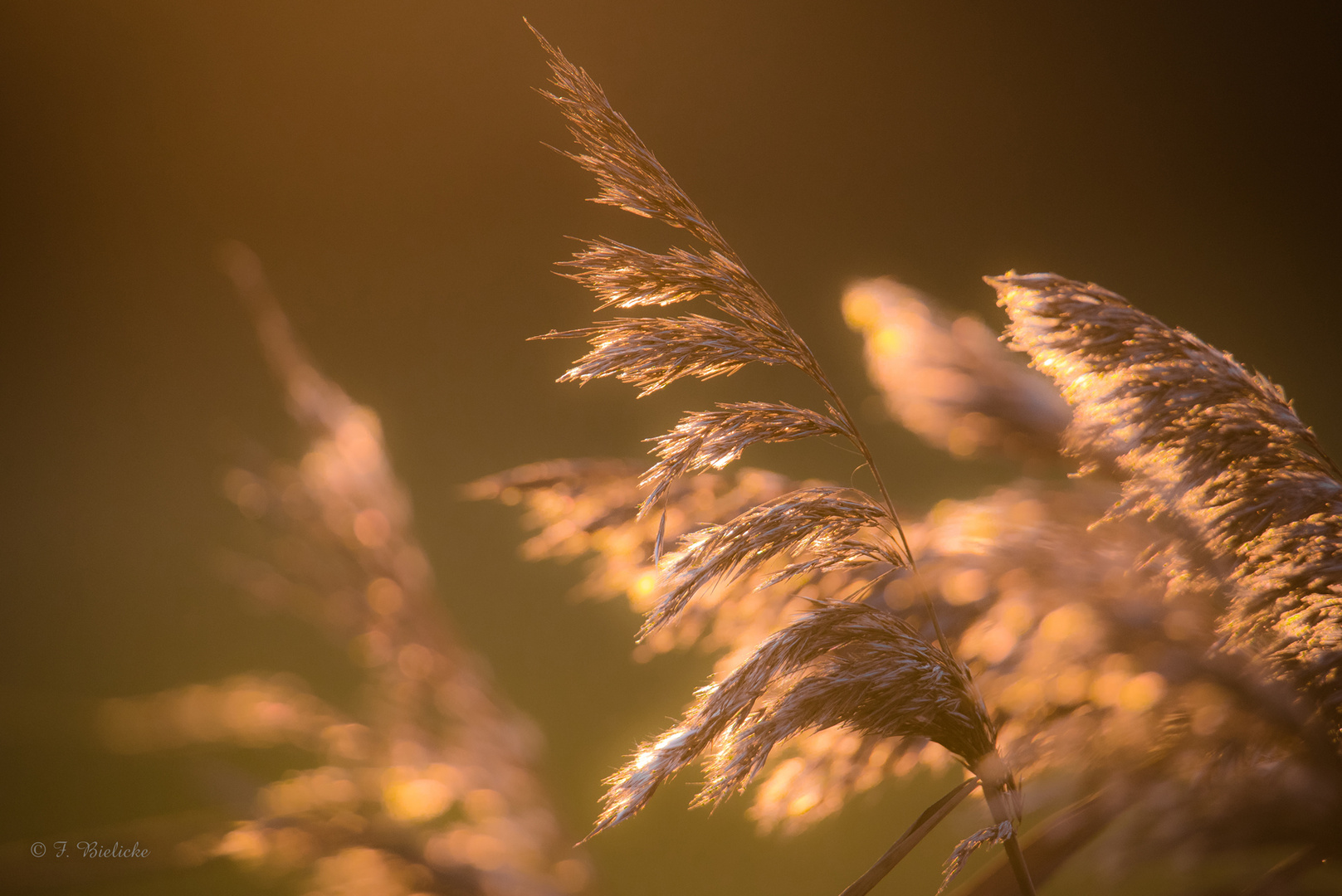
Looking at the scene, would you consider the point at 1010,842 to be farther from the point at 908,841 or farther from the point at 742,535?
the point at 742,535

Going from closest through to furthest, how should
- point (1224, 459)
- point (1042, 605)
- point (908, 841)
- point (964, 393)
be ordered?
point (908, 841) < point (1224, 459) < point (1042, 605) < point (964, 393)

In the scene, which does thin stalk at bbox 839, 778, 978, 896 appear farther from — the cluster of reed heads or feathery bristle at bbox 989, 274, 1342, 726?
feathery bristle at bbox 989, 274, 1342, 726

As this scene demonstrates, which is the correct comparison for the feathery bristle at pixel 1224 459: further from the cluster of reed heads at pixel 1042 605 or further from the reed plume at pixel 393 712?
the reed plume at pixel 393 712

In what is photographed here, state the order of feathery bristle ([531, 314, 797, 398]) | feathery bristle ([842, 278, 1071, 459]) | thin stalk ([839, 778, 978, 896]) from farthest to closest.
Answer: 1. feathery bristle ([842, 278, 1071, 459])
2. feathery bristle ([531, 314, 797, 398])
3. thin stalk ([839, 778, 978, 896])

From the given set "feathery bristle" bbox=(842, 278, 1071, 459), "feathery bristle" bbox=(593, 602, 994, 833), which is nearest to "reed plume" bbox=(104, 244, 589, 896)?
"feathery bristle" bbox=(593, 602, 994, 833)

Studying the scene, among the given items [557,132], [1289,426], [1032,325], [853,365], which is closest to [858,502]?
[1032,325]

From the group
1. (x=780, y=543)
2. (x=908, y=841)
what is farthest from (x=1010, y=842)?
(x=780, y=543)

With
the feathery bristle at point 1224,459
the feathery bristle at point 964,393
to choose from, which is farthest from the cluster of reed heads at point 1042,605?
the feathery bristle at point 964,393

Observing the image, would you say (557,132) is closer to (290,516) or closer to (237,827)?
(290,516)
